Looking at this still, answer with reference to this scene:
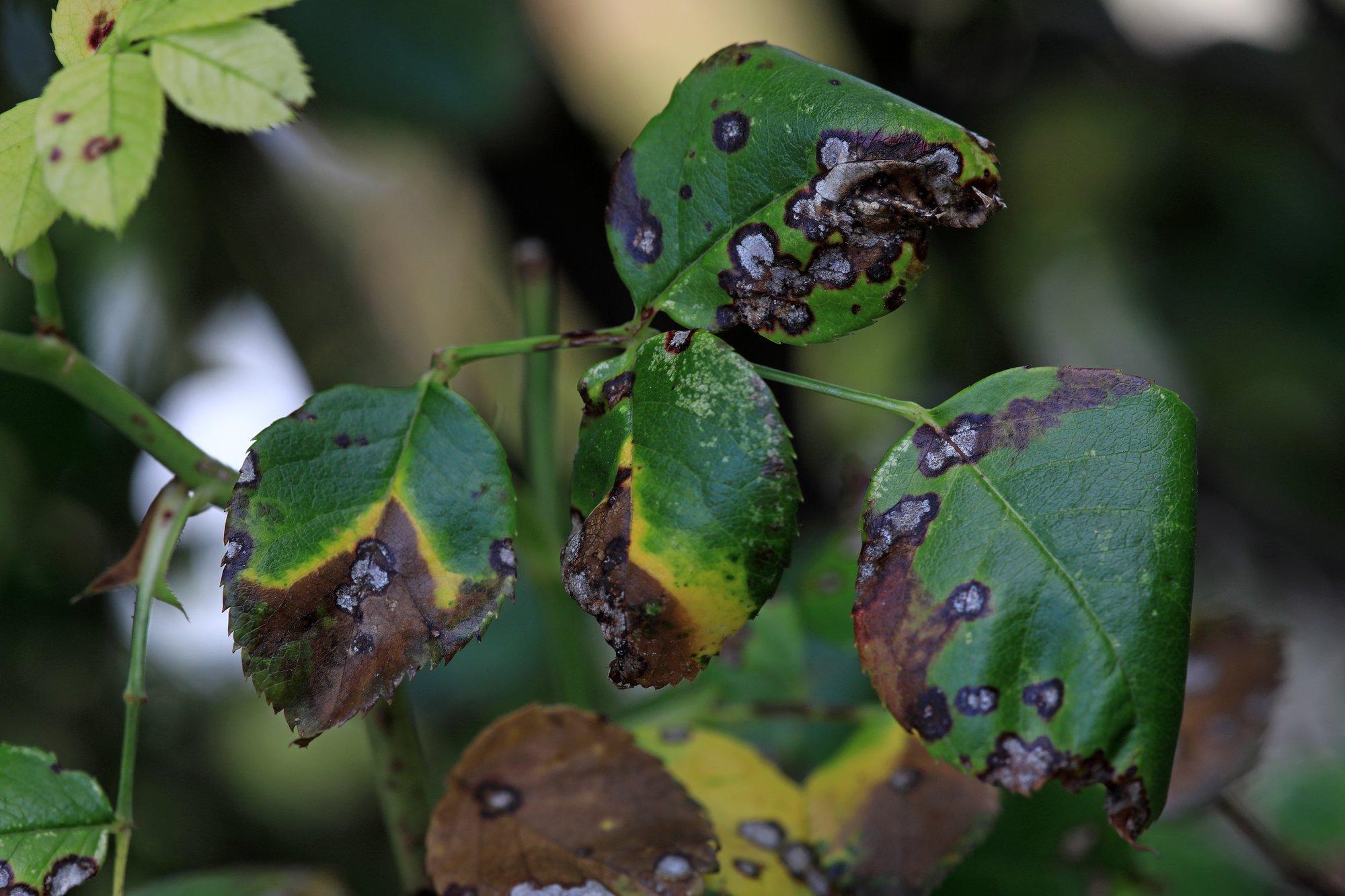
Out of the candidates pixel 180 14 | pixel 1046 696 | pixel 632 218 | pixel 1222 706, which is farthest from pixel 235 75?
pixel 1222 706

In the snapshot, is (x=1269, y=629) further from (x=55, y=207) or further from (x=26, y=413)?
(x=26, y=413)

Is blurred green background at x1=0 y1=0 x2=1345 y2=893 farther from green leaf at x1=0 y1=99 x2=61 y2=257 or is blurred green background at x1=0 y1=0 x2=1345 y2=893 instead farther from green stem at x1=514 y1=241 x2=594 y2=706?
green leaf at x1=0 y1=99 x2=61 y2=257

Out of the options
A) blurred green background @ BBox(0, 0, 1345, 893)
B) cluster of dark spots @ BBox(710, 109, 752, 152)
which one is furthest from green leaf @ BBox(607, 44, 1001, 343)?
blurred green background @ BBox(0, 0, 1345, 893)

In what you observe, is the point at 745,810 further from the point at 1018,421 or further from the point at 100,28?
the point at 100,28

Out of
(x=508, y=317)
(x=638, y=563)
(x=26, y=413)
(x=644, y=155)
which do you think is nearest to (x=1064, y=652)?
(x=638, y=563)

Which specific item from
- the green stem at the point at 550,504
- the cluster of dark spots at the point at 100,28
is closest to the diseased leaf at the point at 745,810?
the green stem at the point at 550,504
